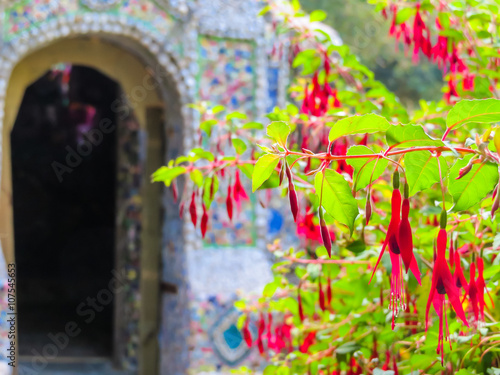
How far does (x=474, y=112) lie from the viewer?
87 centimetres

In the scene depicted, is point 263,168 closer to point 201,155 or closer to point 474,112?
point 474,112

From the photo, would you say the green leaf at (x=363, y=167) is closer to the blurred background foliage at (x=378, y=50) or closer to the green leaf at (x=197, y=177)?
the green leaf at (x=197, y=177)

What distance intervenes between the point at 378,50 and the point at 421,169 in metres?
8.79

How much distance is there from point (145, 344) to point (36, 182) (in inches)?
138

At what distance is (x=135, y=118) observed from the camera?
16.6ft

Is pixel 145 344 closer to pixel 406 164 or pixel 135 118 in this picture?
pixel 135 118

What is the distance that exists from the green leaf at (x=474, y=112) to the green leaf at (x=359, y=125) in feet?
0.26

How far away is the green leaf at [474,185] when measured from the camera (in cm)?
89

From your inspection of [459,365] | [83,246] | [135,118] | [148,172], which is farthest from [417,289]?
[83,246]

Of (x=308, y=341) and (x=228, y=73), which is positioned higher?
(x=228, y=73)

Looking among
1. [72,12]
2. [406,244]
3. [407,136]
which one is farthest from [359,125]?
[72,12]

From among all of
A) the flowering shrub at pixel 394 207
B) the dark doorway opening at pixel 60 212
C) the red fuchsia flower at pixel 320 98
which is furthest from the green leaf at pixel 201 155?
the dark doorway opening at pixel 60 212

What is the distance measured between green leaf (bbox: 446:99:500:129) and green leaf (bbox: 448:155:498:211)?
2.2 inches

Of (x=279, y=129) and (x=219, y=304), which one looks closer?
(x=279, y=129)
